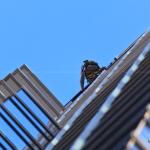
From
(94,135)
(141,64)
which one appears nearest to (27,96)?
(141,64)

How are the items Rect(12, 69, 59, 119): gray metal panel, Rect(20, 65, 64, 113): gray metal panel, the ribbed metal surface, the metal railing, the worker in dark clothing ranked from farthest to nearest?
the worker in dark clothing, Rect(20, 65, 64, 113): gray metal panel, Rect(12, 69, 59, 119): gray metal panel, the metal railing, the ribbed metal surface

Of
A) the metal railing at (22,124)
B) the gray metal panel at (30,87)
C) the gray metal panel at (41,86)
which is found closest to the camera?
the metal railing at (22,124)

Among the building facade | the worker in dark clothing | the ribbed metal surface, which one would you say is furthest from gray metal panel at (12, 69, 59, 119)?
the worker in dark clothing

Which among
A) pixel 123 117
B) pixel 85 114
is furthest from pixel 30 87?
pixel 123 117

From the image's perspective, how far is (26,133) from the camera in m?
13.5

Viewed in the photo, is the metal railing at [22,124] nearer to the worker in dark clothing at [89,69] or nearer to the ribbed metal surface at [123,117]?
the ribbed metal surface at [123,117]

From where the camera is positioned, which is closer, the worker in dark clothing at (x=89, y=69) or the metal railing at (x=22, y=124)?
the metal railing at (x=22, y=124)

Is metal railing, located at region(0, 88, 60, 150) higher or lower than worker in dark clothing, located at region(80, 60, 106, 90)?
lower

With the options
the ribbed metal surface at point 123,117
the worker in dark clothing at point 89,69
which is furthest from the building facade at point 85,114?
the worker in dark clothing at point 89,69

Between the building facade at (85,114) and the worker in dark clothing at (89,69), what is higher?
the worker in dark clothing at (89,69)

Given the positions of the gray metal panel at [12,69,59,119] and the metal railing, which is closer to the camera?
the metal railing

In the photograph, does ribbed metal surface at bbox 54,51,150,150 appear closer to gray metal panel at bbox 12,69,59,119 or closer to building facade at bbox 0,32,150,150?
building facade at bbox 0,32,150,150

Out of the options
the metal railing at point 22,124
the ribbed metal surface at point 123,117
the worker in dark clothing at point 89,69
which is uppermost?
the worker in dark clothing at point 89,69

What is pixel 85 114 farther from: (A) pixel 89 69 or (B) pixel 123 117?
(A) pixel 89 69
